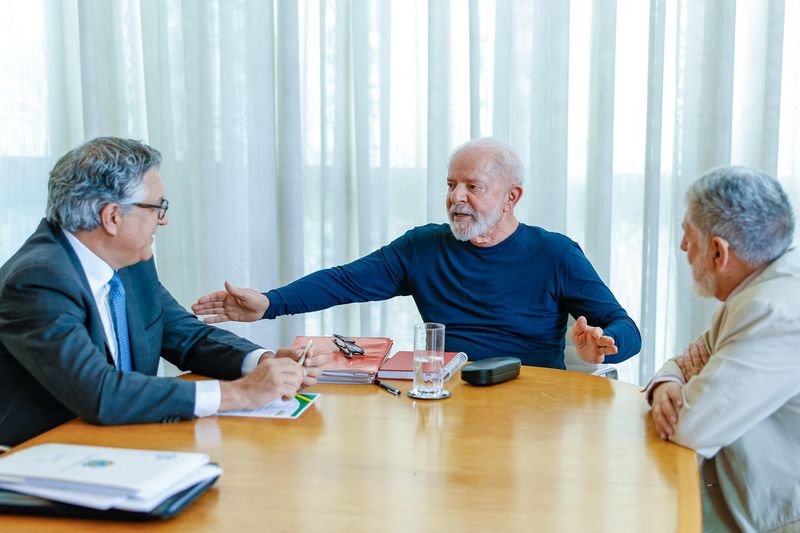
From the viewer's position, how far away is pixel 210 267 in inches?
137

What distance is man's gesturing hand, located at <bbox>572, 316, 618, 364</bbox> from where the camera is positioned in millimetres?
1906

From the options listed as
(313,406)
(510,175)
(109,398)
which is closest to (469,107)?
(510,175)

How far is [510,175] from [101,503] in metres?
1.86

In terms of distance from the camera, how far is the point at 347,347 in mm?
2041

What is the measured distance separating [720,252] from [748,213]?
0.09 meters

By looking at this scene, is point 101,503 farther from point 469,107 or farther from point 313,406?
point 469,107

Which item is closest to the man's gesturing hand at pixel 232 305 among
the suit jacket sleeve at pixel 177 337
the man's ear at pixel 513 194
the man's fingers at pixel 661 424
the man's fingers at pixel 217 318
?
the man's fingers at pixel 217 318

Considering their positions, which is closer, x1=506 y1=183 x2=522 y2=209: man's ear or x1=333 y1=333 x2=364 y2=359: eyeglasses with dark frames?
x1=333 y1=333 x2=364 y2=359: eyeglasses with dark frames

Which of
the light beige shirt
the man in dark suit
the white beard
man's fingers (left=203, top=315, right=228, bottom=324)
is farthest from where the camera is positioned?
the white beard

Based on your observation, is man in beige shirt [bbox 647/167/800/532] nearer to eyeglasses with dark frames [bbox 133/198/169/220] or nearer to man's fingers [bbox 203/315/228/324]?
eyeglasses with dark frames [bbox 133/198/169/220]

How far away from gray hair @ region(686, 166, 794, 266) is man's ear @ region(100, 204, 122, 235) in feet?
4.12

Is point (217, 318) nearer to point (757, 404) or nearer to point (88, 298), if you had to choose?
point (88, 298)

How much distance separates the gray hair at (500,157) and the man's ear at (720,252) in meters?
1.14

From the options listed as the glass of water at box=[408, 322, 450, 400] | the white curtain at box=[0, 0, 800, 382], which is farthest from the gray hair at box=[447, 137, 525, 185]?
the glass of water at box=[408, 322, 450, 400]
